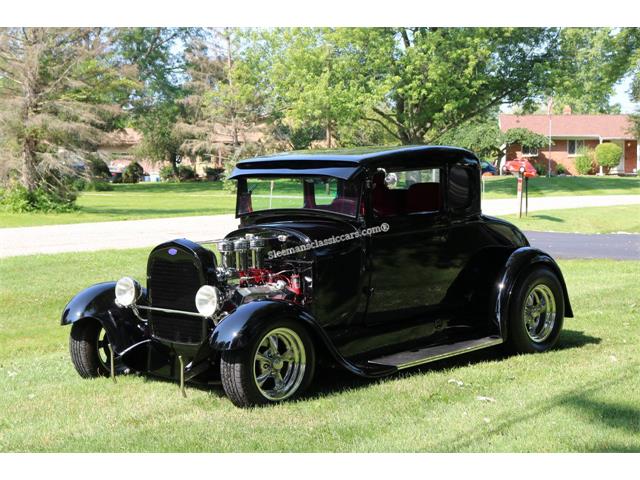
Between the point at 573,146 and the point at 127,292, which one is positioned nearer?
the point at 127,292

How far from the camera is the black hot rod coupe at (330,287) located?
5469 millimetres

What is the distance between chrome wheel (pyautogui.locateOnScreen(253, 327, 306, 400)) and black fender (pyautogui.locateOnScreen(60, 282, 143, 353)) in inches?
49.6

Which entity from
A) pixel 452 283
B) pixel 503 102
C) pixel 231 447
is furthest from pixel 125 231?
pixel 503 102

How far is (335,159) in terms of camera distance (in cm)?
616

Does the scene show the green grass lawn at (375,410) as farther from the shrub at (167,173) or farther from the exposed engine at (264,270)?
the shrub at (167,173)

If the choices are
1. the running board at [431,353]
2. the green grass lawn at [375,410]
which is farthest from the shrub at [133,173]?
the running board at [431,353]

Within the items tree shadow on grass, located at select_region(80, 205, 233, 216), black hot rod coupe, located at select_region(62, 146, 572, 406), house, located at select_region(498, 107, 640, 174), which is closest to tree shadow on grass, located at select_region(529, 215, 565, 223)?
tree shadow on grass, located at select_region(80, 205, 233, 216)

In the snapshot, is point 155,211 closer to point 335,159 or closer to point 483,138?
point 335,159

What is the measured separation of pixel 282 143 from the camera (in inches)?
1323

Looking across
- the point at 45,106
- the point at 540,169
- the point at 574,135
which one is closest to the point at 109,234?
the point at 45,106

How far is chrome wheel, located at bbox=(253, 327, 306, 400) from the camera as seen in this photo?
537cm

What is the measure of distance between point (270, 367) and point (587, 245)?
12.9 m

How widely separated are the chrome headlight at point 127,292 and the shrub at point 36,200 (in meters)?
19.3

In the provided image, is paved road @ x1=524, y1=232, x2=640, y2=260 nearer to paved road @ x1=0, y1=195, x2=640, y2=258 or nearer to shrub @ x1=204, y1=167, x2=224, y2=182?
paved road @ x1=0, y1=195, x2=640, y2=258
